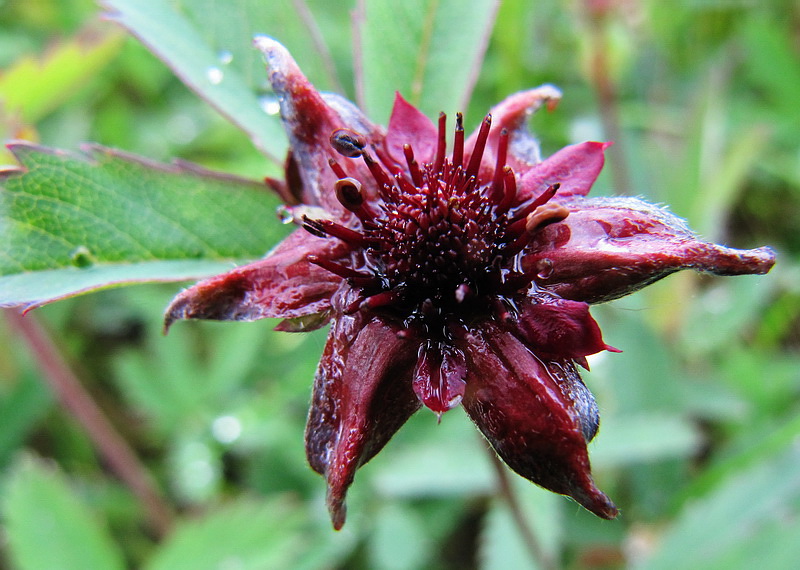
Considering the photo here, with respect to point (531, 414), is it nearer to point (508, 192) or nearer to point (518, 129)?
point (508, 192)

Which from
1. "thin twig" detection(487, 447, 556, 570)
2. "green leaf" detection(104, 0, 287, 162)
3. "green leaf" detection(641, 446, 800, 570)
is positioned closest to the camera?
"green leaf" detection(104, 0, 287, 162)

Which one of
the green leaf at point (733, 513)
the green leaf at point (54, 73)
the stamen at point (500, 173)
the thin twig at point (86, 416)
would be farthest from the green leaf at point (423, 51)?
the thin twig at point (86, 416)

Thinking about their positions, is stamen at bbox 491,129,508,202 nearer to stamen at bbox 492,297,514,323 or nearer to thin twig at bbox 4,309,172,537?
stamen at bbox 492,297,514,323

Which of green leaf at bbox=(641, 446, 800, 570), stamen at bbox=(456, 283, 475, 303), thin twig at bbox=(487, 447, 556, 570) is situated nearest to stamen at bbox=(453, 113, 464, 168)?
stamen at bbox=(456, 283, 475, 303)

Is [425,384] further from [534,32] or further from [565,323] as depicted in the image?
[534,32]

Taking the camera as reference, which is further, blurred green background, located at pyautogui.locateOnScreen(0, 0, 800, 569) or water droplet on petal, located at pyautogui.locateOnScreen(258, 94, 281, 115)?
blurred green background, located at pyautogui.locateOnScreen(0, 0, 800, 569)

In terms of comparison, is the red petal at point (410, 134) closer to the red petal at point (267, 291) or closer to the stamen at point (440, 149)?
the stamen at point (440, 149)

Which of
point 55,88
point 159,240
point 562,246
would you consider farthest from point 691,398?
point 55,88
